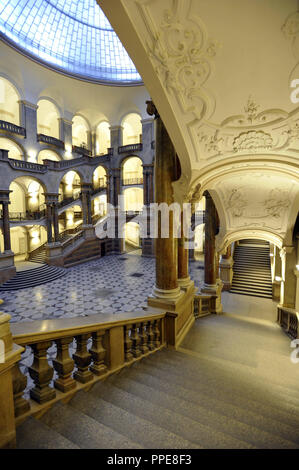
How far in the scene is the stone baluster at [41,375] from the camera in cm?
200

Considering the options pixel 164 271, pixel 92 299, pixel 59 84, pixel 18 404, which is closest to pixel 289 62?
pixel 164 271

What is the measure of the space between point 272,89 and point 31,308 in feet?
33.5

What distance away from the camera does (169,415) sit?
2.20 metres

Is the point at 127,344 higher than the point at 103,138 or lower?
lower

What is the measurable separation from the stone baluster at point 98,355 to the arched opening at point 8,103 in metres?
19.5

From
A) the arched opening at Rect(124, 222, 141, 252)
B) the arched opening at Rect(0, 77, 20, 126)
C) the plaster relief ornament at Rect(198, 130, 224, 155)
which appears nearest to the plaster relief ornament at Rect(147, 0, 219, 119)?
the plaster relief ornament at Rect(198, 130, 224, 155)

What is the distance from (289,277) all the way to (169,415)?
8787 millimetres

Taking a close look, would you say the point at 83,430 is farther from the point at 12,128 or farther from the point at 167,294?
the point at 12,128

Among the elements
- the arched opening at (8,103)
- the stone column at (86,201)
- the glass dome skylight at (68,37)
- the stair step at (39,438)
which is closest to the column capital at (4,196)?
the stone column at (86,201)

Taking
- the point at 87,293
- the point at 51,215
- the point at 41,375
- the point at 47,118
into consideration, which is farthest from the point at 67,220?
the point at 41,375

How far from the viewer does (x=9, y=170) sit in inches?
541

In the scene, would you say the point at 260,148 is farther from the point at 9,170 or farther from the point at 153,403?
the point at 9,170

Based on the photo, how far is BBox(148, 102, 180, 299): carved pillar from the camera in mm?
4570

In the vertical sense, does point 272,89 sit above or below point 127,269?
above
